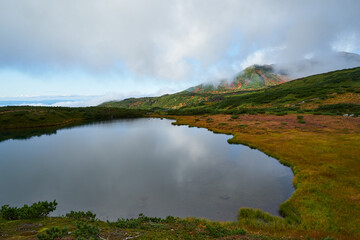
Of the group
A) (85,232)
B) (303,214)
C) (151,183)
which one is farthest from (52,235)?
(303,214)

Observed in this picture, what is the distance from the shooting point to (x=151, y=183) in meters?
28.3

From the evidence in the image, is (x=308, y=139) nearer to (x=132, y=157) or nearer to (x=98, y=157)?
(x=132, y=157)

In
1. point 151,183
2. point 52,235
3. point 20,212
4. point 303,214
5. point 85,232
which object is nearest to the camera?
point 52,235

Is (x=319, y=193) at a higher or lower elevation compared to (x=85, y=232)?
lower

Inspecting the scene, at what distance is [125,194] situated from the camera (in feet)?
82.4

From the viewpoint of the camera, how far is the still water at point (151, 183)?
72.1 ft

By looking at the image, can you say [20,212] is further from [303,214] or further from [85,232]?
[303,214]

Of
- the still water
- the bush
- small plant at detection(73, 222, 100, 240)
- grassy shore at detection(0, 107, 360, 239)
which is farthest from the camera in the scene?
the still water

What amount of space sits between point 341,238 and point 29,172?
50975 millimetres

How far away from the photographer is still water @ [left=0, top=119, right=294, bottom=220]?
2197 centimetres

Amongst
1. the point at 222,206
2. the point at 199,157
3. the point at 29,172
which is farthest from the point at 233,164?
the point at 29,172

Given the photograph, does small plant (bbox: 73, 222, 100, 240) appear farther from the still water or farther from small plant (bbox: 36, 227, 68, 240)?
the still water

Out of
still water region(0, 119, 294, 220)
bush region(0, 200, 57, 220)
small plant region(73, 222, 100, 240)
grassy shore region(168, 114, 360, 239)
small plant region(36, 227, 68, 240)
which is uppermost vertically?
small plant region(36, 227, 68, 240)

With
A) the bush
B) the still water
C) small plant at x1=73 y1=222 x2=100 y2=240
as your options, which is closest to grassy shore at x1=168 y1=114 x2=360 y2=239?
the still water
